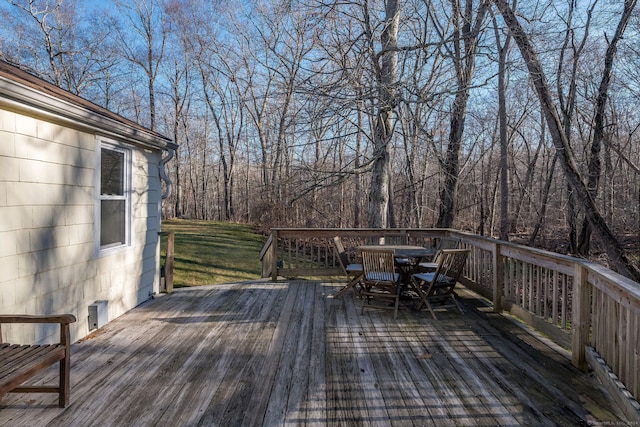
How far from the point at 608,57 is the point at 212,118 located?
22.9 meters

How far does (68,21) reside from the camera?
15.8 metres

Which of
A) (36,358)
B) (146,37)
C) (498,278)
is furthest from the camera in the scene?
(146,37)

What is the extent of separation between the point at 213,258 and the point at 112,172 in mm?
6551

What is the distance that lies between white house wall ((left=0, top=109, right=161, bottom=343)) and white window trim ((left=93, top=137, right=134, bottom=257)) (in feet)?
0.21

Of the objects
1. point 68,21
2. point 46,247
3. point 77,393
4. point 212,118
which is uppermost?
point 68,21

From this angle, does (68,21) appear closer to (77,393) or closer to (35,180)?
(35,180)

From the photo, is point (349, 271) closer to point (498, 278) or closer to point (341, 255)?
point (341, 255)

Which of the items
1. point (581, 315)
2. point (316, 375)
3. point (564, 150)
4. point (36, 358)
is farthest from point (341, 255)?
point (564, 150)

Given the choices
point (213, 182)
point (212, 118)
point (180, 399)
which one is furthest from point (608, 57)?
point (213, 182)

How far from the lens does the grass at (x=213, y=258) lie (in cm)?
868

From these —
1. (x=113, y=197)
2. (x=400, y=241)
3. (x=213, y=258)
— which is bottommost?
(x=213, y=258)

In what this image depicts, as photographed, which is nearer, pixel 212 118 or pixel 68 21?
pixel 68 21

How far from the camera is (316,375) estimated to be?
9.17 ft

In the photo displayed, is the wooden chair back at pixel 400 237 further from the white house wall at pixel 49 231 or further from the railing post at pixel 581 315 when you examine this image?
the white house wall at pixel 49 231
